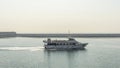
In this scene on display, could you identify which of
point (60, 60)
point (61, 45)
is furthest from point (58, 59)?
point (61, 45)

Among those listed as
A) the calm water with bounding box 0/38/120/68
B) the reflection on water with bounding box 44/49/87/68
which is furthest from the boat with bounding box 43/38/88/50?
the reflection on water with bounding box 44/49/87/68

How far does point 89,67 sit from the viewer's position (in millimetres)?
33625

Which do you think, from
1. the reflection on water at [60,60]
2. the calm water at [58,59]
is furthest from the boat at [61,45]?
the reflection on water at [60,60]

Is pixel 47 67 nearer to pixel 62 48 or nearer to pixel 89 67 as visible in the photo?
pixel 89 67

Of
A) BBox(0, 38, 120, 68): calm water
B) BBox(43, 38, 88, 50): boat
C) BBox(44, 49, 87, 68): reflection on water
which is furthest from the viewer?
BBox(43, 38, 88, 50): boat

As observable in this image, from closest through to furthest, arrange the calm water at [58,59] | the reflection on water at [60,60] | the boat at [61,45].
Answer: the calm water at [58,59]
the reflection on water at [60,60]
the boat at [61,45]

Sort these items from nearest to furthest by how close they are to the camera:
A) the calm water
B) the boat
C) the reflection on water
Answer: the calm water → the reflection on water → the boat

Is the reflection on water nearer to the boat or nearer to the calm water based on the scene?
the calm water

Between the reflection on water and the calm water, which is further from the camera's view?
the reflection on water

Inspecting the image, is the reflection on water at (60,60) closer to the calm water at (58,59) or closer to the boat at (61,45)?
the calm water at (58,59)

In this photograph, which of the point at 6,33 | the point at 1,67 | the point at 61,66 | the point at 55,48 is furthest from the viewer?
the point at 6,33

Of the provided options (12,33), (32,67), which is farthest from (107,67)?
(12,33)

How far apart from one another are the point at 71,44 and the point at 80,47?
2.03 m

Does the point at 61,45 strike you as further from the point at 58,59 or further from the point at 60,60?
→ the point at 60,60
